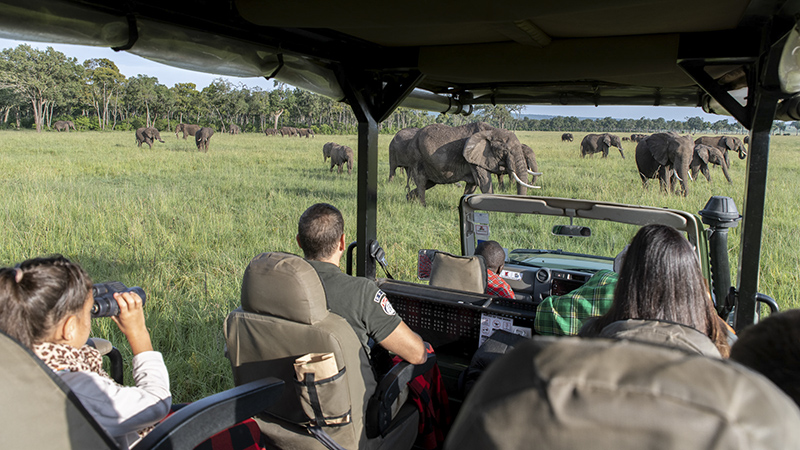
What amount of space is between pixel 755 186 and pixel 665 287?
5.67ft

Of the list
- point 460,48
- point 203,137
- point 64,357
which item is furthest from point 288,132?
point 64,357

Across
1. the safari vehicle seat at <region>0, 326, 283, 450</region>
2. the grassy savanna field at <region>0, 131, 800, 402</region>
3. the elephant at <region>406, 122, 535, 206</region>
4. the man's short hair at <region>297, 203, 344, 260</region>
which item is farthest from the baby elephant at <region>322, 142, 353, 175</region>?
the safari vehicle seat at <region>0, 326, 283, 450</region>

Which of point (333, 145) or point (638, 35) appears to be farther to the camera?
point (333, 145)

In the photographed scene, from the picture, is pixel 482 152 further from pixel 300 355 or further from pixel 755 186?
pixel 300 355

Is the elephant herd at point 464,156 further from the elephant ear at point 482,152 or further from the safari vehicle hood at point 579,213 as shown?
the safari vehicle hood at point 579,213

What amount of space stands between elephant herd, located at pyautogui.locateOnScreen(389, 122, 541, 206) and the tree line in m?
30.0

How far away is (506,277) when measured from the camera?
4199mm

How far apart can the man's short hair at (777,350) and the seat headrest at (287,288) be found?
134 cm

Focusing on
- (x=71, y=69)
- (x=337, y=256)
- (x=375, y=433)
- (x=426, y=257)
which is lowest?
(x=375, y=433)

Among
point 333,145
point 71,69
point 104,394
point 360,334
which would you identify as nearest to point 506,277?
point 360,334

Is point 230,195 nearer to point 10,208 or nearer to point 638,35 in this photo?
point 10,208

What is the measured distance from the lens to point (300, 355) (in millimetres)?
2014

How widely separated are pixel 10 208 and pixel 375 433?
26.5ft

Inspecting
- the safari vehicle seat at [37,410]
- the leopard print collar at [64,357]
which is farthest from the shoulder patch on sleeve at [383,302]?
the safari vehicle seat at [37,410]
